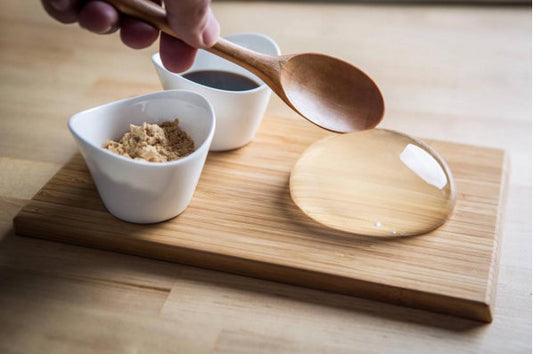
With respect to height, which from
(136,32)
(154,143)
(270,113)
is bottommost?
(270,113)

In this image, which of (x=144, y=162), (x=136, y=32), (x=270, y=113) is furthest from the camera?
(x=270, y=113)

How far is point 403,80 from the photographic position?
4.49 feet

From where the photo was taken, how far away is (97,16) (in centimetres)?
88

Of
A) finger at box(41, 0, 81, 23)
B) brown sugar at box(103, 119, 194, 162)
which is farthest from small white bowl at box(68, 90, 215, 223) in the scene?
finger at box(41, 0, 81, 23)

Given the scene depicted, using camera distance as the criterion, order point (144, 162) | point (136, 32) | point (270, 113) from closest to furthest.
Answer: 1. point (144, 162)
2. point (136, 32)
3. point (270, 113)

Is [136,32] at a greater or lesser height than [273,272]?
greater

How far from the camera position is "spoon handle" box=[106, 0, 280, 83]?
2.89ft

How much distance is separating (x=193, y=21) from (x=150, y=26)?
143 millimetres

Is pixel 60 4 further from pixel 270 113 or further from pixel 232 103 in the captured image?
pixel 270 113

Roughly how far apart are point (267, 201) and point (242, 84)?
22 cm

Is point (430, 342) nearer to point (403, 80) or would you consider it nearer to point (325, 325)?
point (325, 325)

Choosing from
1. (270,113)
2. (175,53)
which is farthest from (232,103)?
(270,113)

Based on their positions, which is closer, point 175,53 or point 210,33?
point 210,33

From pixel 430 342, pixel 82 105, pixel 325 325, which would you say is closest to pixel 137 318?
pixel 325 325
